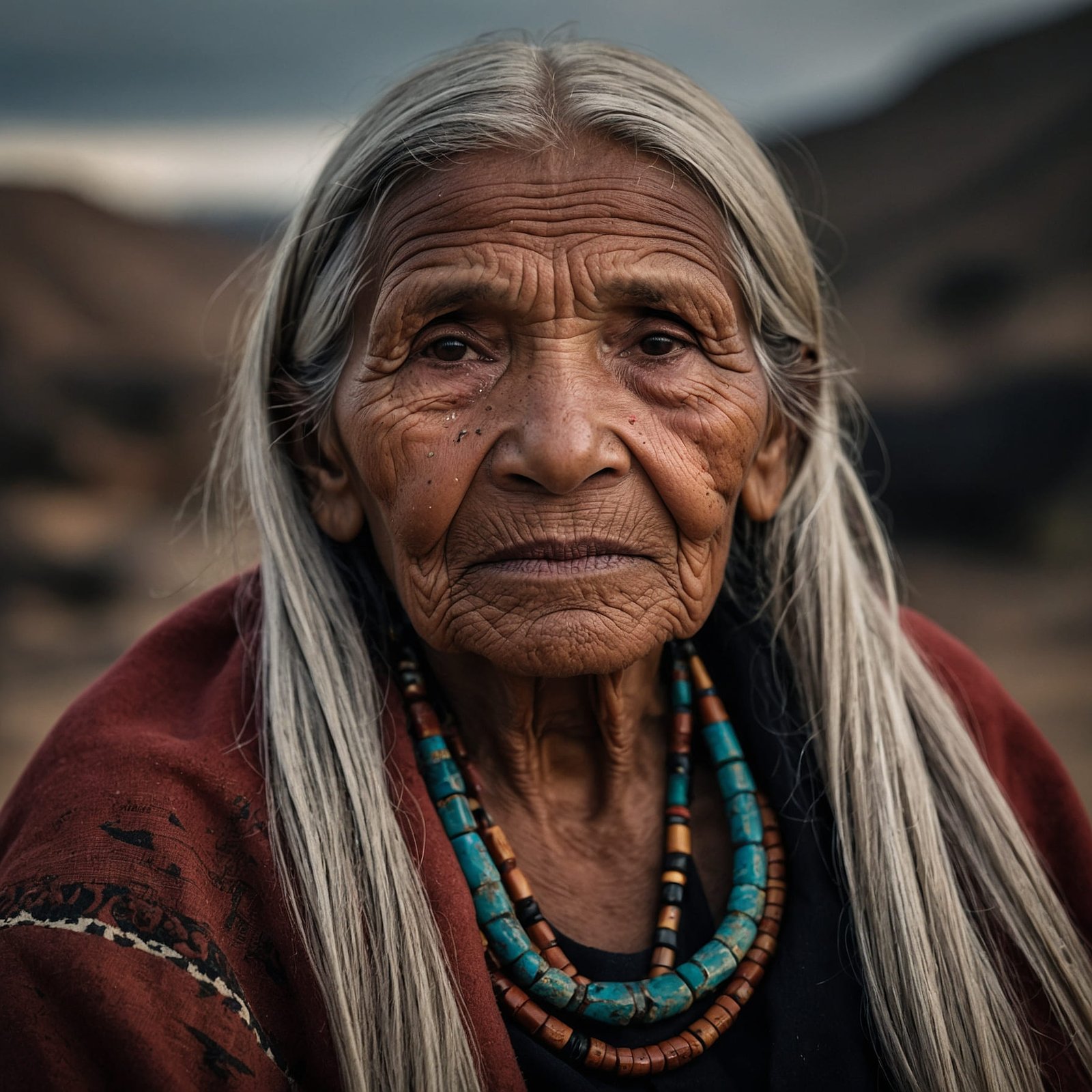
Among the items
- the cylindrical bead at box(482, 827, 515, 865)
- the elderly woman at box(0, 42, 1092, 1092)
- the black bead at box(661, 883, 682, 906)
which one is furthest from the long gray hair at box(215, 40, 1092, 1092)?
the black bead at box(661, 883, 682, 906)

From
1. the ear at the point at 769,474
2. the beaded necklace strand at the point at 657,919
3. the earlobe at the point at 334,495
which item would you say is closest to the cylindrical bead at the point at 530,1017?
the beaded necklace strand at the point at 657,919

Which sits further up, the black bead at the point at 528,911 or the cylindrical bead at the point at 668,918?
the black bead at the point at 528,911

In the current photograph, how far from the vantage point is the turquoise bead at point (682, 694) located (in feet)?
7.57

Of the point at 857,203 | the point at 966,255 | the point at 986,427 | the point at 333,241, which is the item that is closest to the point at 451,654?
the point at 333,241

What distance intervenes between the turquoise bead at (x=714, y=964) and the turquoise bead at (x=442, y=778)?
52 cm

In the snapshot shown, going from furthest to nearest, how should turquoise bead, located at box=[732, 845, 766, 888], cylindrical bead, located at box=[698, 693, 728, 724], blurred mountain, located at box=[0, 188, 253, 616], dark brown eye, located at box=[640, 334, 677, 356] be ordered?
blurred mountain, located at box=[0, 188, 253, 616] < cylindrical bead, located at box=[698, 693, 728, 724] < turquoise bead, located at box=[732, 845, 766, 888] < dark brown eye, located at box=[640, 334, 677, 356]

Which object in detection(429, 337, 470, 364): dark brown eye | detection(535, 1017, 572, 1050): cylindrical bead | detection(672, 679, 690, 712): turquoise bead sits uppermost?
detection(429, 337, 470, 364): dark brown eye

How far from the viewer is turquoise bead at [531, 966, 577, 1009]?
188 centimetres

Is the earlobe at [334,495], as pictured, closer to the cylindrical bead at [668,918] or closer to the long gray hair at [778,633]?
the long gray hair at [778,633]

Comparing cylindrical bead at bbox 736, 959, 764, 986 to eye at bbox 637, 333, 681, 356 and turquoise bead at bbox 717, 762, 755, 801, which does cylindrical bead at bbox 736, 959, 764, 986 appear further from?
eye at bbox 637, 333, 681, 356

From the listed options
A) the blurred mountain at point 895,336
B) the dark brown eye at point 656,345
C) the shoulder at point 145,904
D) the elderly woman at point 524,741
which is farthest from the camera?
the blurred mountain at point 895,336

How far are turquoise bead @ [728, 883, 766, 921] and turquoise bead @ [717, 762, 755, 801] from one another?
0.62 ft

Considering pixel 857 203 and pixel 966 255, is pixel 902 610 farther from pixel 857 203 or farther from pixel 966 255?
pixel 857 203

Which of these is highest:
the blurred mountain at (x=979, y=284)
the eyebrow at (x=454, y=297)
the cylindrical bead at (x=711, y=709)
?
the blurred mountain at (x=979, y=284)
